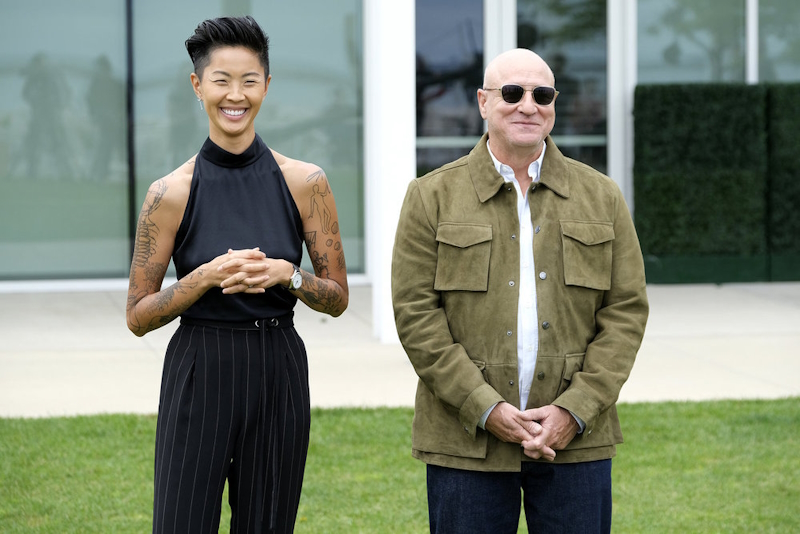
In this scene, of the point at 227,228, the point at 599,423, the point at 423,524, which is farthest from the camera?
the point at 423,524

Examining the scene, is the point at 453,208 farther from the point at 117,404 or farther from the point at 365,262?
the point at 365,262

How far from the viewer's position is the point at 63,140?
12.5 m

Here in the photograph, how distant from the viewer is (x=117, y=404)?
711 cm

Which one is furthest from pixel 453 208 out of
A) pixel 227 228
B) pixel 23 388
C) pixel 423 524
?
pixel 23 388

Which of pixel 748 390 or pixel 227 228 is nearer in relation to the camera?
pixel 227 228

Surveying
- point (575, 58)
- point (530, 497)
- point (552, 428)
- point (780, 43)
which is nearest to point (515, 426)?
point (552, 428)

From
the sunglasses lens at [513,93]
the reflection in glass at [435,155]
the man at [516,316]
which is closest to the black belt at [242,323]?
the man at [516,316]

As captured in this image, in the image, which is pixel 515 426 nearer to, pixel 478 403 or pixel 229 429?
pixel 478 403

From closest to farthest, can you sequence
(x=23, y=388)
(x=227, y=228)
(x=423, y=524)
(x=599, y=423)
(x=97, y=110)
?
(x=227, y=228)
(x=599, y=423)
(x=423, y=524)
(x=23, y=388)
(x=97, y=110)

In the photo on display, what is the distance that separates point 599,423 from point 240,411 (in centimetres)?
100

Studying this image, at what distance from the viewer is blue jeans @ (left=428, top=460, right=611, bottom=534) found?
10.5 feet

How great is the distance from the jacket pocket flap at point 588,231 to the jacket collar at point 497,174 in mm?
92

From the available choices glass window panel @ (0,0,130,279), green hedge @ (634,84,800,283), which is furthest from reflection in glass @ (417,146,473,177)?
glass window panel @ (0,0,130,279)

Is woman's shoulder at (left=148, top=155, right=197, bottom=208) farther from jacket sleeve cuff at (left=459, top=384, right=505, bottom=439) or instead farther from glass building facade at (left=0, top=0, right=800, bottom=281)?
glass building facade at (left=0, top=0, right=800, bottom=281)
